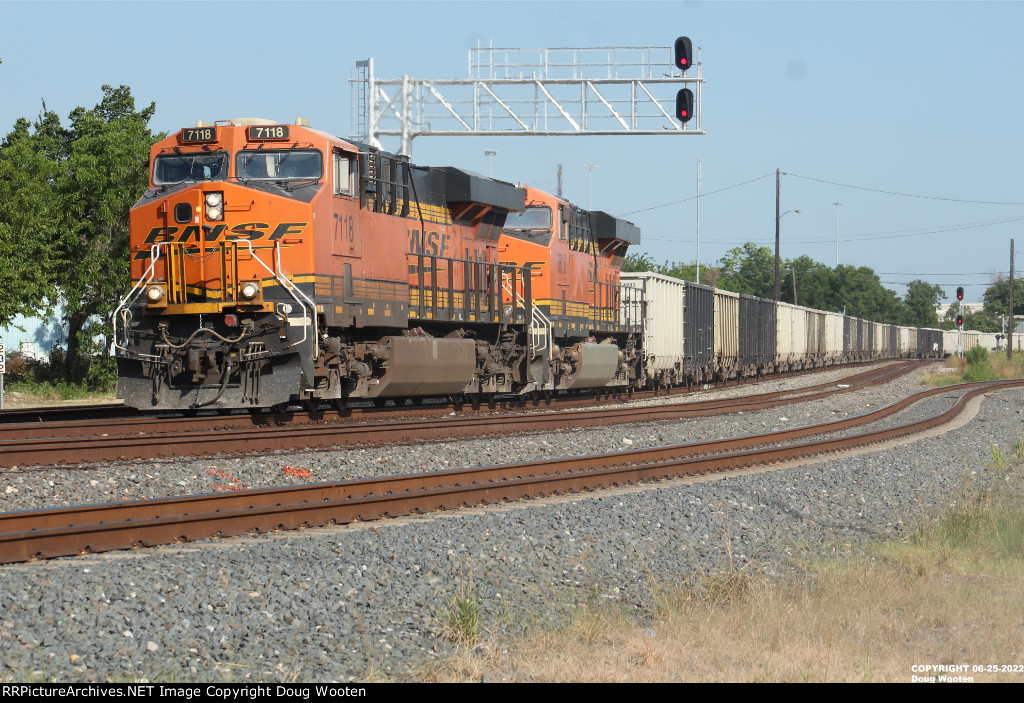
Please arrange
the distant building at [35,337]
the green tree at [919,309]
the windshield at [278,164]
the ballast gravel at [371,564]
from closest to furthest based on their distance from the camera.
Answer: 1. the ballast gravel at [371,564]
2. the windshield at [278,164]
3. the distant building at [35,337]
4. the green tree at [919,309]

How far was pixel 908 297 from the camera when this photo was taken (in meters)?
145

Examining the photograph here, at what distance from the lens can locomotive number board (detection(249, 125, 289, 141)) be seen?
1397 centimetres

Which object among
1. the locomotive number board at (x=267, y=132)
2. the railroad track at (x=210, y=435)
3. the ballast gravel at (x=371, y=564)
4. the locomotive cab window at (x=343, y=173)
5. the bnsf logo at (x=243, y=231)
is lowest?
the ballast gravel at (x=371, y=564)

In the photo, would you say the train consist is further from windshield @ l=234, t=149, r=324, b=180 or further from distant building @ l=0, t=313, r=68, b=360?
distant building @ l=0, t=313, r=68, b=360

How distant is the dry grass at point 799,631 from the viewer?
204 inches

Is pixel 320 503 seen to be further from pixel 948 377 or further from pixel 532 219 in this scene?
pixel 948 377

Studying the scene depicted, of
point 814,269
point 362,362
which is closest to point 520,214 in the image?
point 362,362

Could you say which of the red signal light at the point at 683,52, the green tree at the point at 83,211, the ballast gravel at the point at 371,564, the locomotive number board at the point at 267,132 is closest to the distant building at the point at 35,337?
the green tree at the point at 83,211

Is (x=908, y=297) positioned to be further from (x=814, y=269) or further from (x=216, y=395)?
(x=216, y=395)

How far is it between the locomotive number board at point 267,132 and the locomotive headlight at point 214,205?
88cm

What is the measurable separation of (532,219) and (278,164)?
25.4 feet

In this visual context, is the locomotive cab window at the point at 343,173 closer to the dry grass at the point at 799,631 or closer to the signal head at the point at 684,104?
the dry grass at the point at 799,631

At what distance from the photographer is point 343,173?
14492mm

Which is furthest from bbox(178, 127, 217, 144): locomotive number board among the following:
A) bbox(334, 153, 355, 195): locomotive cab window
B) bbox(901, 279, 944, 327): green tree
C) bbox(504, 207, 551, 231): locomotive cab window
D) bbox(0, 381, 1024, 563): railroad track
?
bbox(901, 279, 944, 327): green tree
